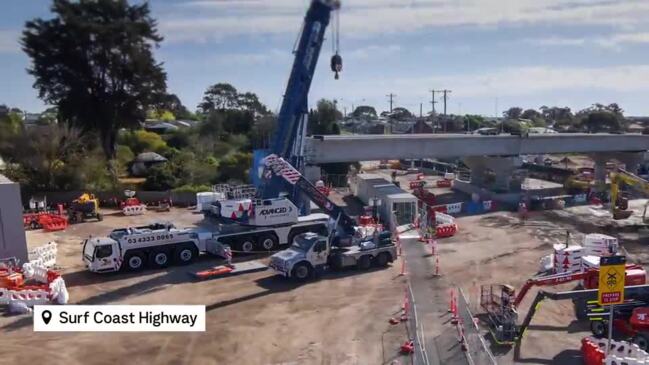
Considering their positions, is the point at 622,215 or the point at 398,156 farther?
the point at 398,156

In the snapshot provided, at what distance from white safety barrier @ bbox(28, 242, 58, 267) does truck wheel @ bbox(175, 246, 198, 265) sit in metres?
6.52

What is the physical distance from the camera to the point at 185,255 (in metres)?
29.0

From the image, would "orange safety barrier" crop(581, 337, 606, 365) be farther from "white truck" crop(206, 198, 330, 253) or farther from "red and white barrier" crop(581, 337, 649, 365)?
"white truck" crop(206, 198, 330, 253)

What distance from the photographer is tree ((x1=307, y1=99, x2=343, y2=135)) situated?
83188mm

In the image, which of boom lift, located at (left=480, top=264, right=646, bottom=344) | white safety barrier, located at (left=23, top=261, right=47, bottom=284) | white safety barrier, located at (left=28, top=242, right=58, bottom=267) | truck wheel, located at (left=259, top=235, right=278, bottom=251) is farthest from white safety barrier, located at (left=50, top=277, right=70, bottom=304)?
boom lift, located at (left=480, top=264, right=646, bottom=344)

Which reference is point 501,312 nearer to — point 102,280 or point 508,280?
point 508,280

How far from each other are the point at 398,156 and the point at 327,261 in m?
23.6

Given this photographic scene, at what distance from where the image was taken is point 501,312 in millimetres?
19547

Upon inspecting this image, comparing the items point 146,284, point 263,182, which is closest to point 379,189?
point 263,182

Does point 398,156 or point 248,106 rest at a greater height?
point 248,106

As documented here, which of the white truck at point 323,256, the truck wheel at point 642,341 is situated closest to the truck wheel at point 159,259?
the white truck at point 323,256

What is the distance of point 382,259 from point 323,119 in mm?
61630

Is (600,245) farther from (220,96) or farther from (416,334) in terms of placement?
(220,96)

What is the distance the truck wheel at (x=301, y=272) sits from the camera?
84.8ft
